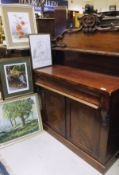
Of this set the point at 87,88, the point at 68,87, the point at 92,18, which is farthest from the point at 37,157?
the point at 92,18

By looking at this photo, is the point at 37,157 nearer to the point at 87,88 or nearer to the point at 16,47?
the point at 87,88

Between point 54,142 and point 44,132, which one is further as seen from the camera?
point 44,132

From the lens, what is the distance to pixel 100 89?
1.20 metres

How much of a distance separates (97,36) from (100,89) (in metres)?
0.64

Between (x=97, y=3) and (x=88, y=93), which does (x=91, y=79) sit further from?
(x=97, y=3)

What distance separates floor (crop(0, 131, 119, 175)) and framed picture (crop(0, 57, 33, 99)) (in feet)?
2.11

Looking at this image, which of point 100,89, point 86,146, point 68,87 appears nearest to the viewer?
point 100,89

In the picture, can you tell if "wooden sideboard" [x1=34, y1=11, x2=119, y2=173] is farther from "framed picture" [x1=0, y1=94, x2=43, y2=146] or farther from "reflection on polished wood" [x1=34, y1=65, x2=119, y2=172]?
"framed picture" [x1=0, y1=94, x2=43, y2=146]

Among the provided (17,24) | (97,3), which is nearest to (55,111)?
(17,24)

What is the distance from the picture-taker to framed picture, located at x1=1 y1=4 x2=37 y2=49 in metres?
1.76

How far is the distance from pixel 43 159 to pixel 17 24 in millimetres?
1577

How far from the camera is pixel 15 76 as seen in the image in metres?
1.84

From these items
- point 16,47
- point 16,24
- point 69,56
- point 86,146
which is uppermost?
point 16,24

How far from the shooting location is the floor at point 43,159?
5.10ft
